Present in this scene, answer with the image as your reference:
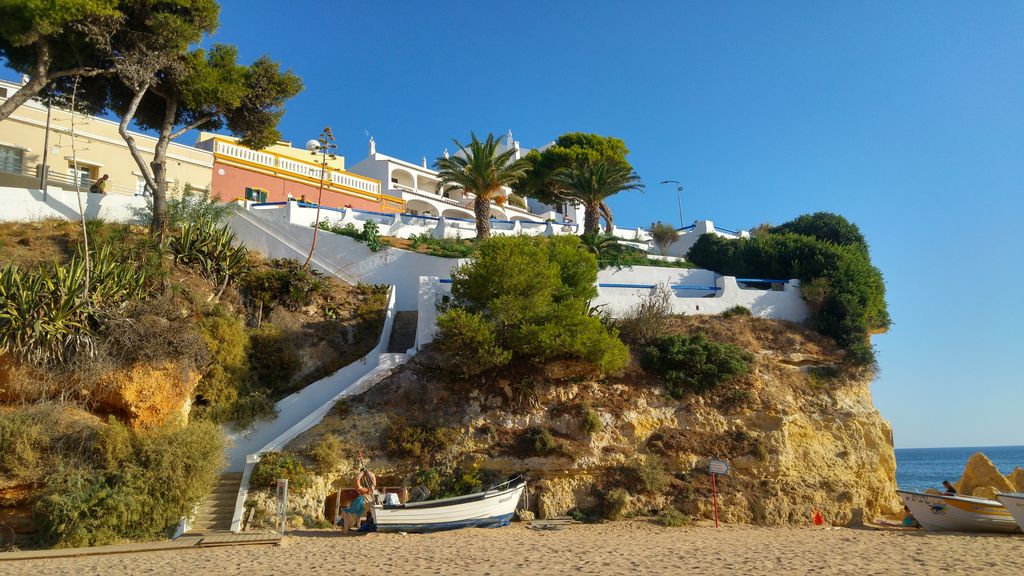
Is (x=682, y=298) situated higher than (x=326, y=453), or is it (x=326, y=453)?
(x=682, y=298)

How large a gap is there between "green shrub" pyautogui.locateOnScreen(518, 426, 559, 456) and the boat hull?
1.64 metres

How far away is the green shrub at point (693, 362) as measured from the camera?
59.5 ft

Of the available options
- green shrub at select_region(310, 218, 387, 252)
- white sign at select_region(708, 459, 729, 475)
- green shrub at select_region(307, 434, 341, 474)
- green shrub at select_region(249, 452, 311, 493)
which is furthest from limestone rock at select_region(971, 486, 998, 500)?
green shrub at select_region(310, 218, 387, 252)

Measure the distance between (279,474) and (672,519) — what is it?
9150 millimetres

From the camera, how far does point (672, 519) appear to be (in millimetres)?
15055

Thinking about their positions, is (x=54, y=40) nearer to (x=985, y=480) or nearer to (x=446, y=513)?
(x=446, y=513)

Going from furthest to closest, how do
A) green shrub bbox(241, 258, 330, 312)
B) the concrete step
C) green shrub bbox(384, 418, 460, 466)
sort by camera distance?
green shrub bbox(241, 258, 330, 312) → the concrete step → green shrub bbox(384, 418, 460, 466)

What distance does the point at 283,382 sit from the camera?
17.5 m

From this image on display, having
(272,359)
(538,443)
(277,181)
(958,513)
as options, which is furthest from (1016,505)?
(277,181)

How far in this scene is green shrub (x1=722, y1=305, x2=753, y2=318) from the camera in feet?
72.0

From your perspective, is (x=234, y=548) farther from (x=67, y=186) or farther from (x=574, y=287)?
(x=67, y=186)

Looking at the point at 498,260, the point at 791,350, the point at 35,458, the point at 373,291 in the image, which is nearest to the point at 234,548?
the point at 35,458

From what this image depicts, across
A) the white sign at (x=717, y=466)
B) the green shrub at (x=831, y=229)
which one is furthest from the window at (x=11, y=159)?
the green shrub at (x=831, y=229)

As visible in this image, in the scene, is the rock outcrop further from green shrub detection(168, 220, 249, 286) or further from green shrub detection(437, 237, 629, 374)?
green shrub detection(168, 220, 249, 286)
